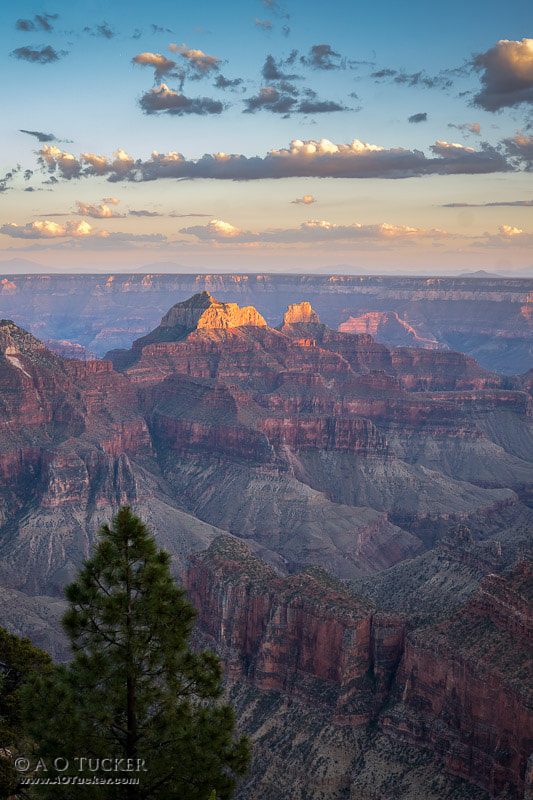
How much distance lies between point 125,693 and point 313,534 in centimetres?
10078

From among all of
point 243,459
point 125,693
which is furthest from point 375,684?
point 243,459

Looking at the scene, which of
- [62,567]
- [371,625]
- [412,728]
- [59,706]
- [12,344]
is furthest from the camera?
[12,344]

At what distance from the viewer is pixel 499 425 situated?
188m

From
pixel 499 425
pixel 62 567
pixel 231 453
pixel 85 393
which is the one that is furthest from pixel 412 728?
pixel 499 425

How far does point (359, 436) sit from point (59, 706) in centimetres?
13438

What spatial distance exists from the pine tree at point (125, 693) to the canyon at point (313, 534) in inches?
987

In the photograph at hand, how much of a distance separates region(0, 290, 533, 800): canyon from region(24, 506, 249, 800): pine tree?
82.2 feet

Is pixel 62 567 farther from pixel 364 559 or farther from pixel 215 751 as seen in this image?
pixel 215 751

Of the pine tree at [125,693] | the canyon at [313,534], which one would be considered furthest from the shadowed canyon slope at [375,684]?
the pine tree at [125,693]

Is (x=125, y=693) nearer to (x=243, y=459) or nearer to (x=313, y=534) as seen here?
(x=313, y=534)

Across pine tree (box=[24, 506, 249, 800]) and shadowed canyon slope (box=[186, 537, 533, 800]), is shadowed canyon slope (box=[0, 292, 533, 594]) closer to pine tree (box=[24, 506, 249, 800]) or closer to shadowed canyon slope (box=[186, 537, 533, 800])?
shadowed canyon slope (box=[186, 537, 533, 800])

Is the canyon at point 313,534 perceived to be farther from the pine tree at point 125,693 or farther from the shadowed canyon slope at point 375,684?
the pine tree at point 125,693

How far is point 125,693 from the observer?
28953mm

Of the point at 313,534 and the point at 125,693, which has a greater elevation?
the point at 125,693
